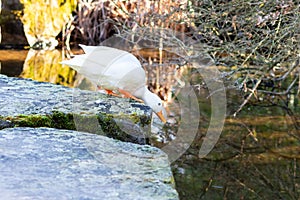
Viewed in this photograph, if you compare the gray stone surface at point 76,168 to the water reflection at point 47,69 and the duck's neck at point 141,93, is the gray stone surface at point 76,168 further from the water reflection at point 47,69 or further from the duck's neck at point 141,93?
the water reflection at point 47,69

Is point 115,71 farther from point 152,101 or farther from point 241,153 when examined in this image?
point 241,153

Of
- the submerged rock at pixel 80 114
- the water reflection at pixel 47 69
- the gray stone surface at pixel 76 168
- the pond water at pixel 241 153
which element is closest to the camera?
the gray stone surface at pixel 76 168

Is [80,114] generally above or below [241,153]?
above

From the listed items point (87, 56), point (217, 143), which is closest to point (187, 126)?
point (217, 143)

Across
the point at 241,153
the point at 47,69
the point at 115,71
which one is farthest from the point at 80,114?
the point at 47,69

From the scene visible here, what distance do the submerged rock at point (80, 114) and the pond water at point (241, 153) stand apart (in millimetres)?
865

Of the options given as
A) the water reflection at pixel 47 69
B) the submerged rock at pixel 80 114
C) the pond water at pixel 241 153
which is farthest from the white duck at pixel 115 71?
the water reflection at pixel 47 69

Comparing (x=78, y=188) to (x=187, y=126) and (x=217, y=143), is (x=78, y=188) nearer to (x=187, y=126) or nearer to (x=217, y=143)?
(x=217, y=143)

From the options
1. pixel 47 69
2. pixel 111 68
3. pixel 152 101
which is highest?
pixel 111 68

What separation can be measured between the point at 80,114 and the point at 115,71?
0.32 meters

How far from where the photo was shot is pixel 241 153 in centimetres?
282

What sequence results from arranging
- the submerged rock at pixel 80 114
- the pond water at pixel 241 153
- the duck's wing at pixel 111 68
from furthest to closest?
the pond water at pixel 241 153, the duck's wing at pixel 111 68, the submerged rock at pixel 80 114

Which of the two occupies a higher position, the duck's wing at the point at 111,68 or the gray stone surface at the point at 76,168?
the duck's wing at the point at 111,68

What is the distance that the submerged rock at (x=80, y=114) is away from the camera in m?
1.46
